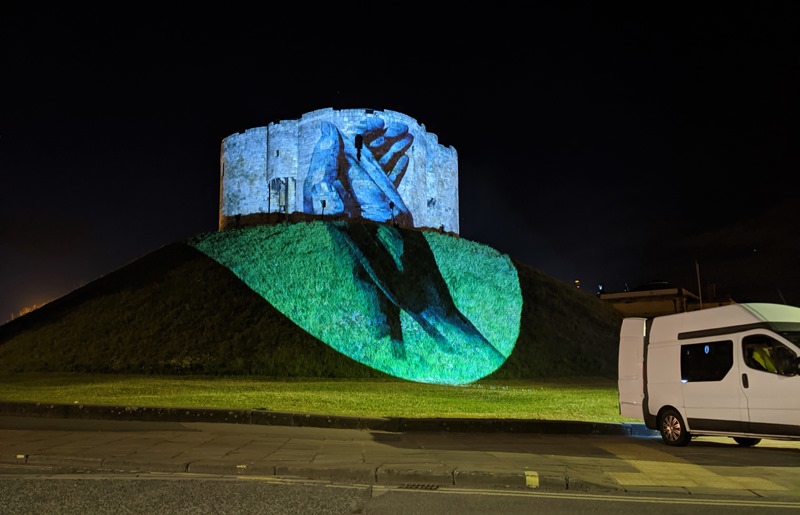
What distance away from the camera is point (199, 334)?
2692cm

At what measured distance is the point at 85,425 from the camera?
1127cm

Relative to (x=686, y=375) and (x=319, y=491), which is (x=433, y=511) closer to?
(x=319, y=491)

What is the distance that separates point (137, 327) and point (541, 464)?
75.9ft

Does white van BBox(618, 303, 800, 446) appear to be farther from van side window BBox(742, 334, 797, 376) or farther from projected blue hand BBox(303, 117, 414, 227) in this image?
projected blue hand BBox(303, 117, 414, 227)

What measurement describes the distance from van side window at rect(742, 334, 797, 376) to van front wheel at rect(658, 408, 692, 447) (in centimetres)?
142

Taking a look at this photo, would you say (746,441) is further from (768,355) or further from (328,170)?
(328,170)

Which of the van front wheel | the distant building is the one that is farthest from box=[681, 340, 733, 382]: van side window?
the distant building

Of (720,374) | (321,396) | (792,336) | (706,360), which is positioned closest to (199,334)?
(321,396)

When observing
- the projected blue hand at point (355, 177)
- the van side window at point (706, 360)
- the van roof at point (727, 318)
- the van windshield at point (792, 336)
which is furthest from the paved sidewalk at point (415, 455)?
the projected blue hand at point (355, 177)

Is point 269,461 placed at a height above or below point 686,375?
below

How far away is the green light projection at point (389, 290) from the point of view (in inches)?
1061

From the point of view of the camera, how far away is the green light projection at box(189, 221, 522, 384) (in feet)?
88.4

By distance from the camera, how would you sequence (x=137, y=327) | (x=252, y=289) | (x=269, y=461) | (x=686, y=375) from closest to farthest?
(x=269, y=461)
(x=686, y=375)
(x=137, y=327)
(x=252, y=289)

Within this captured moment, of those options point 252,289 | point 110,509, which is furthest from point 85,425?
point 252,289
